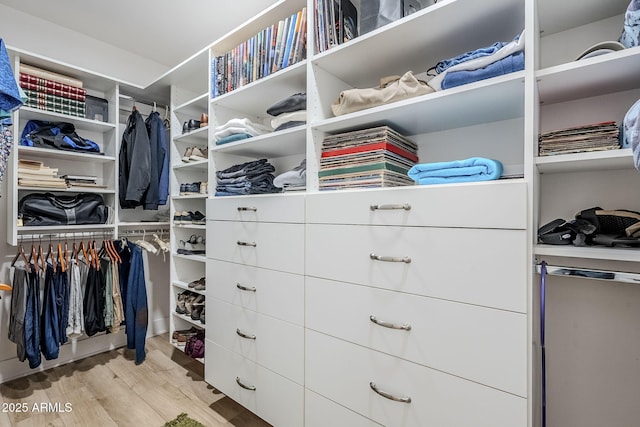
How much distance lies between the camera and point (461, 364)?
38.0 inches

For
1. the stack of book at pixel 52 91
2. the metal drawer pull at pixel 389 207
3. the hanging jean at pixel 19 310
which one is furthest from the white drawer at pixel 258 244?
the stack of book at pixel 52 91

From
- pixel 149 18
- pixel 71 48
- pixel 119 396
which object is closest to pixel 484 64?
pixel 149 18

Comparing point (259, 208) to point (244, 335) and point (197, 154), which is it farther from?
point (197, 154)

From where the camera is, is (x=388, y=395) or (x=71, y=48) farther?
(x=71, y=48)

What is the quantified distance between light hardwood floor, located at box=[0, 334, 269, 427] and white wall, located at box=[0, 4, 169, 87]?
91.2 inches

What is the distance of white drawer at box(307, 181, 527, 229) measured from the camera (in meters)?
0.89

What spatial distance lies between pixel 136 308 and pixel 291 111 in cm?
196

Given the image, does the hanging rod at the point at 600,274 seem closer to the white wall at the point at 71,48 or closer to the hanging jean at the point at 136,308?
the hanging jean at the point at 136,308

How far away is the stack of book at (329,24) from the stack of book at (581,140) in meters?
0.98

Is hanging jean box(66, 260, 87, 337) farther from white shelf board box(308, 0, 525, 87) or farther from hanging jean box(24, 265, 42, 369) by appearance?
white shelf board box(308, 0, 525, 87)

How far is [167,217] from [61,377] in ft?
4.51

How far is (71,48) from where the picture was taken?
2416 millimetres

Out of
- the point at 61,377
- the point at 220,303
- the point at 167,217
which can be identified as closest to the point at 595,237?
the point at 220,303

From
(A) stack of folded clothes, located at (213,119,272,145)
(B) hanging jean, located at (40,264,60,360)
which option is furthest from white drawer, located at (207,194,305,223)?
(B) hanging jean, located at (40,264,60,360)
